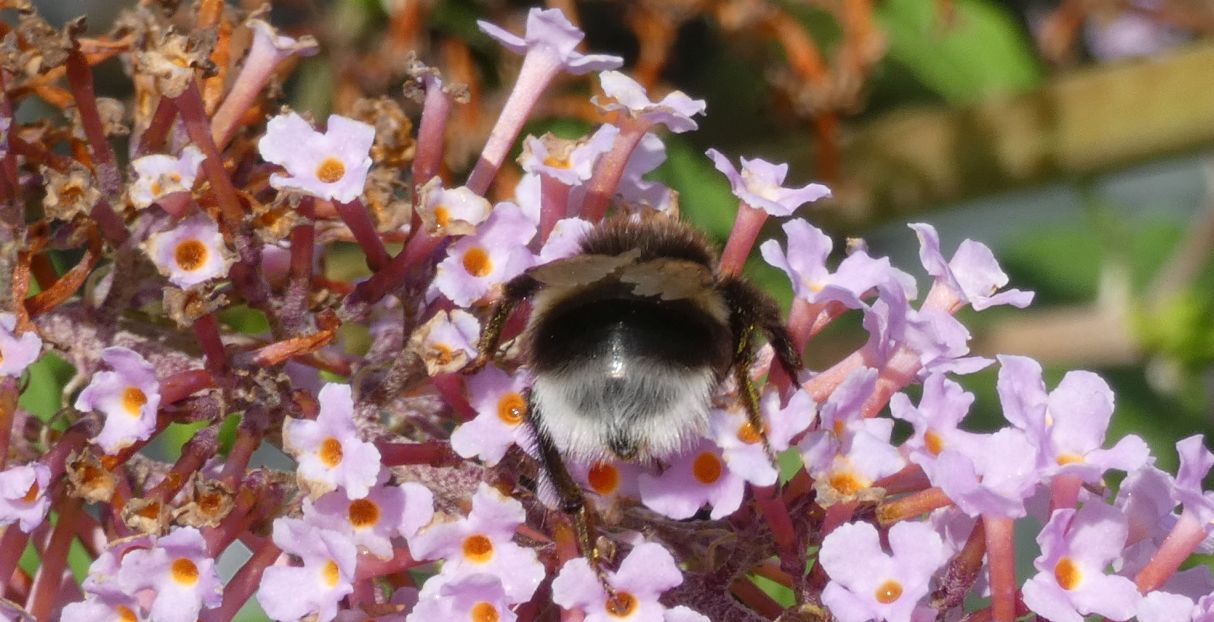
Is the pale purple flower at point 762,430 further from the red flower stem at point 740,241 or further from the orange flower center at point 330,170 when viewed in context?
the orange flower center at point 330,170

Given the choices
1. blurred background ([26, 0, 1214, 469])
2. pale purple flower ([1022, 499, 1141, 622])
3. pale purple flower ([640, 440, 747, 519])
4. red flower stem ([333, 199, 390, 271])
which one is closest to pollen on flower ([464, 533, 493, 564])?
pale purple flower ([640, 440, 747, 519])

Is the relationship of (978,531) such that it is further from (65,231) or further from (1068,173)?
(1068,173)

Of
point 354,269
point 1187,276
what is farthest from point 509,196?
point 1187,276

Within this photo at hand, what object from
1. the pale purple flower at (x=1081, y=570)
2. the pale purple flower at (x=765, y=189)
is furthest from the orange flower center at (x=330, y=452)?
the pale purple flower at (x=1081, y=570)

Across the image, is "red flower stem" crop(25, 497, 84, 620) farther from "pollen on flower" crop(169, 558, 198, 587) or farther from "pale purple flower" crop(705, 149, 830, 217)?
"pale purple flower" crop(705, 149, 830, 217)

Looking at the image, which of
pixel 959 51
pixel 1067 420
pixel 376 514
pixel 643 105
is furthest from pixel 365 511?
pixel 959 51

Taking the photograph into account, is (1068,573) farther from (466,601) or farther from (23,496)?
(23,496)
